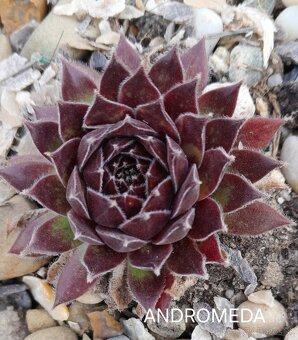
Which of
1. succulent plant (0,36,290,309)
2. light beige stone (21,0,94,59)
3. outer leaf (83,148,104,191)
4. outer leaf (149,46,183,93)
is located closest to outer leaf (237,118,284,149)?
succulent plant (0,36,290,309)

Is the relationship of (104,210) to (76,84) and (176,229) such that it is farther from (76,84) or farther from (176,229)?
(76,84)

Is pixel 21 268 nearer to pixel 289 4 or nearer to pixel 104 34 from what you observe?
pixel 104 34

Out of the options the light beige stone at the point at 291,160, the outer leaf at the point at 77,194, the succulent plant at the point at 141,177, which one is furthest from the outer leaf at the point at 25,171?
the light beige stone at the point at 291,160

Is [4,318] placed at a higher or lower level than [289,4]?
lower

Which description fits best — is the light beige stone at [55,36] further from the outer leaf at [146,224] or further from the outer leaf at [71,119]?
the outer leaf at [146,224]

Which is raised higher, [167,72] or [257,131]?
[167,72]

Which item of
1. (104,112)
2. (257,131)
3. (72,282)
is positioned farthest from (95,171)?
(257,131)

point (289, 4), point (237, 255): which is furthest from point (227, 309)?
point (289, 4)
